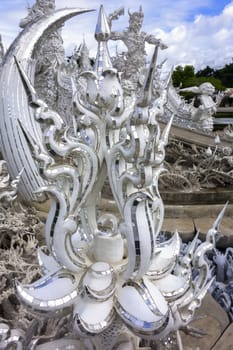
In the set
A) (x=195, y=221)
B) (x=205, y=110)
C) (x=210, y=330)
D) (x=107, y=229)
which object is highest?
(x=107, y=229)

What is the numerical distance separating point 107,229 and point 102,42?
945mm

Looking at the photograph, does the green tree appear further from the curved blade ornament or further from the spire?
the spire

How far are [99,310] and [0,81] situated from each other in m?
4.03

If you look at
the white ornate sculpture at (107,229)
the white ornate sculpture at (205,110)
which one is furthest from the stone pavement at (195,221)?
the white ornate sculpture at (205,110)

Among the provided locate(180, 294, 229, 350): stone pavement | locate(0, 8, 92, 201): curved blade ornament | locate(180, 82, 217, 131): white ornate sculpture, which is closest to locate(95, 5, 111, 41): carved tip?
locate(180, 294, 229, 350): stone pavement

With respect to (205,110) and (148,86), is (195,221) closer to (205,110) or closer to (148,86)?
(148,86)

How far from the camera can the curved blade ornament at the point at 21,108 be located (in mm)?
4586

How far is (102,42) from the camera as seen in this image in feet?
6.86

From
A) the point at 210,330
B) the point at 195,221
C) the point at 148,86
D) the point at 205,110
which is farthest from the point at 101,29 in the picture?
the point at 205,110

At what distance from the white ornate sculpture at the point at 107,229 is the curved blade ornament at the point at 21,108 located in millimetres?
2314

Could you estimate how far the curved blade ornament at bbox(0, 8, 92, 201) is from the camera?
4.59m

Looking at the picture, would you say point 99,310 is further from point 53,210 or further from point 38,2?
point 38,2

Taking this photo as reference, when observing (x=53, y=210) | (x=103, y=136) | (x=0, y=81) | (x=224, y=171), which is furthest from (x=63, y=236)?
(x=224, y=171)

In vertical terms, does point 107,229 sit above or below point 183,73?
above
